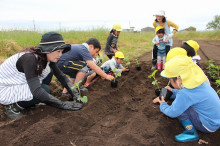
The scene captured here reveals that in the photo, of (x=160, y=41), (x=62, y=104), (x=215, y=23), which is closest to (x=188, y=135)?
(x=62, y=104)

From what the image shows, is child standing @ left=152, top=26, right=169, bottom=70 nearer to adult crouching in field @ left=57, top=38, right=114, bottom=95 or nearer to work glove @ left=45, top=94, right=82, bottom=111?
adult crouching in field @ left=57, top=38, right=114, bottom=95

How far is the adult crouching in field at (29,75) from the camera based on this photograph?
231cm

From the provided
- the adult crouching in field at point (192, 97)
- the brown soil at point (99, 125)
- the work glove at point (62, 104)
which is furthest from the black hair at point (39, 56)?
the adult crouching in field at point (192, 97)

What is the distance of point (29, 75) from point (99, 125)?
3.73 feet

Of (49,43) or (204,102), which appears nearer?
(204,102)

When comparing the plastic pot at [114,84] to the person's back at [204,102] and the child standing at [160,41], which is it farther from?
the person's back at [204,102]

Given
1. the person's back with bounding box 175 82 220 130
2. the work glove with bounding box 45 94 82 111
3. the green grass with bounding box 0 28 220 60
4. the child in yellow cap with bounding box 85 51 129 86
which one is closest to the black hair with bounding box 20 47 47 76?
the work glove with bounding box 45 94 82 111

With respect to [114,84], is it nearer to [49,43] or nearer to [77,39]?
[49,43]

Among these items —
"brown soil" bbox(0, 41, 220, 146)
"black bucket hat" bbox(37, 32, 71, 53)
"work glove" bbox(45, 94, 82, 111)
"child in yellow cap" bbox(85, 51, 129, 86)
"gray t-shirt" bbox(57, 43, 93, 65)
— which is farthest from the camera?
"child in yellow cap" bbox(85, 51, 129, 86)

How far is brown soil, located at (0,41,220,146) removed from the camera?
81.2 inches

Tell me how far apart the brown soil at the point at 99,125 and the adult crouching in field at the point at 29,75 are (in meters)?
0.21

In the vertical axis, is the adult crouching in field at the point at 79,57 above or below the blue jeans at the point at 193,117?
above

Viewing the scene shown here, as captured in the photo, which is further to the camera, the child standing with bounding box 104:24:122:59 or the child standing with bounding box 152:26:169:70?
the child standing with bounding box 104:24:122:59

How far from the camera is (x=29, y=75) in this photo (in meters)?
2.29
